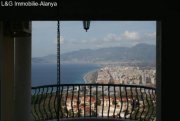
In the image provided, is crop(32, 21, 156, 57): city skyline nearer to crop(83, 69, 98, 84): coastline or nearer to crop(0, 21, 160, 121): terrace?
crop(83, 69, 98, 84): coastline

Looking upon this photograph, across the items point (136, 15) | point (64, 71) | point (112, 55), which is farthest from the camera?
point (112, 55)

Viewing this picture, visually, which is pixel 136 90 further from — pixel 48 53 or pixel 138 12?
pixel 138 12

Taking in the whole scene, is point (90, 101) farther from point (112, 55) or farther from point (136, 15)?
point (136, 15)

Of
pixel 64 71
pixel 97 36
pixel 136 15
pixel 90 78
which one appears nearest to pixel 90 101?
pixel 90 78

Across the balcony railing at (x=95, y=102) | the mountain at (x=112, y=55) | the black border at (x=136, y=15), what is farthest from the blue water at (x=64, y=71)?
the black border at (x=136, y=15)

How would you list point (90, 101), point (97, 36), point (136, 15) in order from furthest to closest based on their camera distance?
point (90, 101) < point (97, 36) < point (136, 15)

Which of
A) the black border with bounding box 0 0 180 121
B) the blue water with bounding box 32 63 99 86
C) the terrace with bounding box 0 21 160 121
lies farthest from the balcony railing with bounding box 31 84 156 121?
the black border with bounding box 0 0 180 121

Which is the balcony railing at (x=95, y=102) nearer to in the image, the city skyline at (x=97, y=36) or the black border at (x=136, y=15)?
the city skyline at (x=97, y=36)

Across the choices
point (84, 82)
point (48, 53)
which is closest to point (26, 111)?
point (84, 82)

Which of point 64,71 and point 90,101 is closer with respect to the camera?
point 64,71
